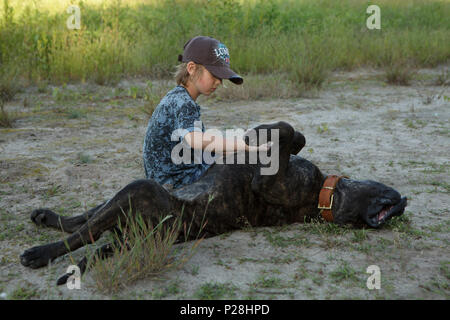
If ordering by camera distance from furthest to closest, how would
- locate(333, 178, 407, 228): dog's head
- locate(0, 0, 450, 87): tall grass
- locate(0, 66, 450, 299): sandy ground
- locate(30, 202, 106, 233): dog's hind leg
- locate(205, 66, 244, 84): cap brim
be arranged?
locate(0, 0, 450, 87): tall grass
locate(30, 202, 106, 233): dog's hind leg
locate(205, 66, 244, 84): cap brim
locate(333, 178, 407, 228): dog's head
locate(0, 66, 450, 299): sandy ground

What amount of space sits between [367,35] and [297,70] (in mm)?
3618

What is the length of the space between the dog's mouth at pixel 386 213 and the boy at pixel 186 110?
1162 millimetres

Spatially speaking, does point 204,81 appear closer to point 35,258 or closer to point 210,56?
point 210,56

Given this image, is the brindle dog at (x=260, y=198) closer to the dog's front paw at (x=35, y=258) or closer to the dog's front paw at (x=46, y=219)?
the dog's front paw at (x=35, y=258)

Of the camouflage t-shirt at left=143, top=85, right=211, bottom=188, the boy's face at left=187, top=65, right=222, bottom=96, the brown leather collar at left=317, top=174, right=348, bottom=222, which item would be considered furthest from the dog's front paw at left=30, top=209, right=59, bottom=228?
the brown leather collar at left=317, top=174, right=348, bottom=222

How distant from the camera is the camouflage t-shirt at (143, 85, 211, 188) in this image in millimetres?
3279

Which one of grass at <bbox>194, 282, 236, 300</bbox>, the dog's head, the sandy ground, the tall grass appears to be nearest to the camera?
grass at <bbox>194, 282, 236, 300</bbox>

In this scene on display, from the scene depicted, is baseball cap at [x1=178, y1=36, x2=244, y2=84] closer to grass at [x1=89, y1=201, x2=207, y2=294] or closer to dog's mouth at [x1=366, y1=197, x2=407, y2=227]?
grass at [x1=89, y1=201, x2=207, y2=294]

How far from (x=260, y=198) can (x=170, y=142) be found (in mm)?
731

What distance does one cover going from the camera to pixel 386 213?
124 inches

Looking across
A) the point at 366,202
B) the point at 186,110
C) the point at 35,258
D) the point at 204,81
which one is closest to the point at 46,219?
the point at 35,258
